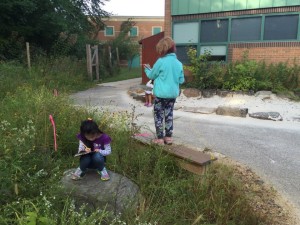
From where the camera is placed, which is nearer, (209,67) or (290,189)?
(290,189)

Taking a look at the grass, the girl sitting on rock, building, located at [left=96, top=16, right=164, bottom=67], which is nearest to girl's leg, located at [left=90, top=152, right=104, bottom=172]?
the girl sitting on rock

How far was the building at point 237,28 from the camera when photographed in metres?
10.2

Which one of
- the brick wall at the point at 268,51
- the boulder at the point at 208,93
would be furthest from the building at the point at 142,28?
the boulder at the point at 208,93

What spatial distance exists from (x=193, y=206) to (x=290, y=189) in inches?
60.9

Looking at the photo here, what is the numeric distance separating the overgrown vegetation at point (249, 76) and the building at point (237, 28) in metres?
0.56

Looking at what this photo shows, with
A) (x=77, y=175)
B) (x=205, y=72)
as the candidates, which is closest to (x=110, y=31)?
(x=205, y=72)

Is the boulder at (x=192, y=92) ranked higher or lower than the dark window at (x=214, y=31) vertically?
lower

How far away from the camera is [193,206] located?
3.38 metres

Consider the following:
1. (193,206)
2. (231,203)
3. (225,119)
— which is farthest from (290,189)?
(225,119)

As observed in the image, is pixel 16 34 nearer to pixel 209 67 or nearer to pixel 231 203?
pixel 209 67

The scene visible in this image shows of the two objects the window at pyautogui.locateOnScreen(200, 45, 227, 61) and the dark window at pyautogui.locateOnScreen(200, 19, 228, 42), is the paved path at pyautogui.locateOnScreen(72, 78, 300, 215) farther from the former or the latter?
the dark window at pyautogui.locateOnScreen(200, 19, 228, 42)

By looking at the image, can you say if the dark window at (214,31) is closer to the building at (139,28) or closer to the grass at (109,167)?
the grass at (109,167)

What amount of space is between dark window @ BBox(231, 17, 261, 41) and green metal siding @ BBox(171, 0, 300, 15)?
43cm

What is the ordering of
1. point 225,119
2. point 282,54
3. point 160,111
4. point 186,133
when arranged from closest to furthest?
point 160,111
point 186,133
point 225,119
point 282,54
